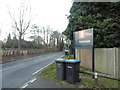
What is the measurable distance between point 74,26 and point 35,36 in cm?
5297

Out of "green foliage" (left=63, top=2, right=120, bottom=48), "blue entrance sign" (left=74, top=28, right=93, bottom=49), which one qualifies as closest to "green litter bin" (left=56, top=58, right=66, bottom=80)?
"blue entrance sign" (left=74, top=28, right=93, bottom=49)

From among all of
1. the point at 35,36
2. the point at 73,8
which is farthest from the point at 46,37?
the point at 73,8

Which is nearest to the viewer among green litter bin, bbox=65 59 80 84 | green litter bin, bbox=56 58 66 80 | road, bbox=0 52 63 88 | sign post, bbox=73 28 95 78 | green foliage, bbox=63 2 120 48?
green litter bin, bbox=65 59 80 84

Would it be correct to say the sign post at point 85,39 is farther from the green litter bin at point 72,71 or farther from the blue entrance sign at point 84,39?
the green litter bin at point 72,71

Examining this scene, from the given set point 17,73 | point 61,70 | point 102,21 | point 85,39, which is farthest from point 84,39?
point 17,73

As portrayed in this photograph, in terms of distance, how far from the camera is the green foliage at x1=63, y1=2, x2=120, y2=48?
447 inches

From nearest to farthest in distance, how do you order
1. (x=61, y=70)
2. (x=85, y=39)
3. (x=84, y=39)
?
1. (x=61, y=70)
2. (x=85, y=39)
3. (x=84, y=39)

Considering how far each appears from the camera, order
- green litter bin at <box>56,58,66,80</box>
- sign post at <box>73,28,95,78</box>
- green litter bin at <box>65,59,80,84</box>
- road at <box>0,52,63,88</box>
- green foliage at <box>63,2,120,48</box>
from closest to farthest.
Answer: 1. green litter bin at <box>65,59,80,84</box>
2. road at <box>0,52,63,88</box>
3. green litter bin at <box>56,58,66,80</box>
4. sign post at <box>73,28,95,78</box>
5. green foliage at <box>63,2,120,48</box>

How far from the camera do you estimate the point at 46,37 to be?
247 ft

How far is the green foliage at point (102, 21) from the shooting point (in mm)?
11344

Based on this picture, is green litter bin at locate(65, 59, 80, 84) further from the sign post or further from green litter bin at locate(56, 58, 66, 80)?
the sign post

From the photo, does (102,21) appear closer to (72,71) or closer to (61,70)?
(61,70)

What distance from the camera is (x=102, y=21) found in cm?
1236

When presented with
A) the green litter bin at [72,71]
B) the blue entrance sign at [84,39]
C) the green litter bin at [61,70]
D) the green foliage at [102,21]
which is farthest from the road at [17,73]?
the green foliage at [102,21]
